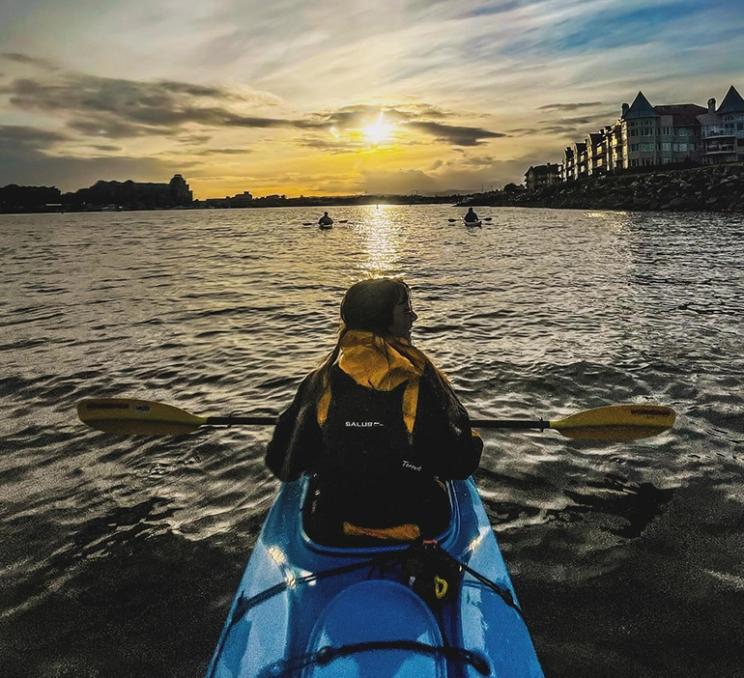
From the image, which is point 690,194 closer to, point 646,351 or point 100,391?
point 646,351

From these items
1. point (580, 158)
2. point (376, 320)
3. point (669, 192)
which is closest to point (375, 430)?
point (376, 320)

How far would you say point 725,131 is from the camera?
98.9m

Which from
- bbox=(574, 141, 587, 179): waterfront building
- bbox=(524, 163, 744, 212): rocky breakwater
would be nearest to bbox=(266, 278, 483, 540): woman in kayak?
bbox=(524, 163, 744, 212): rocky breakwater

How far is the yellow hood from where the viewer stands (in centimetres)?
316

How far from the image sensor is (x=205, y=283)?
80.2 ft

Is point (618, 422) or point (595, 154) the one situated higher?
point (595, 154)

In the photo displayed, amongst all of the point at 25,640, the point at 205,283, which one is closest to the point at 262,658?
the point at 25,640

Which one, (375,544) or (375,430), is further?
(375,544)

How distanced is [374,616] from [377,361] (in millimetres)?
1391

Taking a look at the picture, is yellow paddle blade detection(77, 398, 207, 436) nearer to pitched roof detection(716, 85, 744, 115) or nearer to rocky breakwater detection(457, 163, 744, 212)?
rocky breakwater detection(457, 163, 744, 212)

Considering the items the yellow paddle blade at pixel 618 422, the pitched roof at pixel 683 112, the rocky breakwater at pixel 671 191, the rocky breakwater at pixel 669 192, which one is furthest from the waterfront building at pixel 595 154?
the yellow paddle blade at pixel 618 422

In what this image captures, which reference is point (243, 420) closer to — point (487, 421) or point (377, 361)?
point (487, 421)

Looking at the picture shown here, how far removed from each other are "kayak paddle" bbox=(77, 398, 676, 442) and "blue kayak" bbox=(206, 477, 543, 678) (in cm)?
201

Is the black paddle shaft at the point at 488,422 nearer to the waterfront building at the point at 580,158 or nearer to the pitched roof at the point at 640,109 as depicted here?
the pitched roof at the point at 640,109
